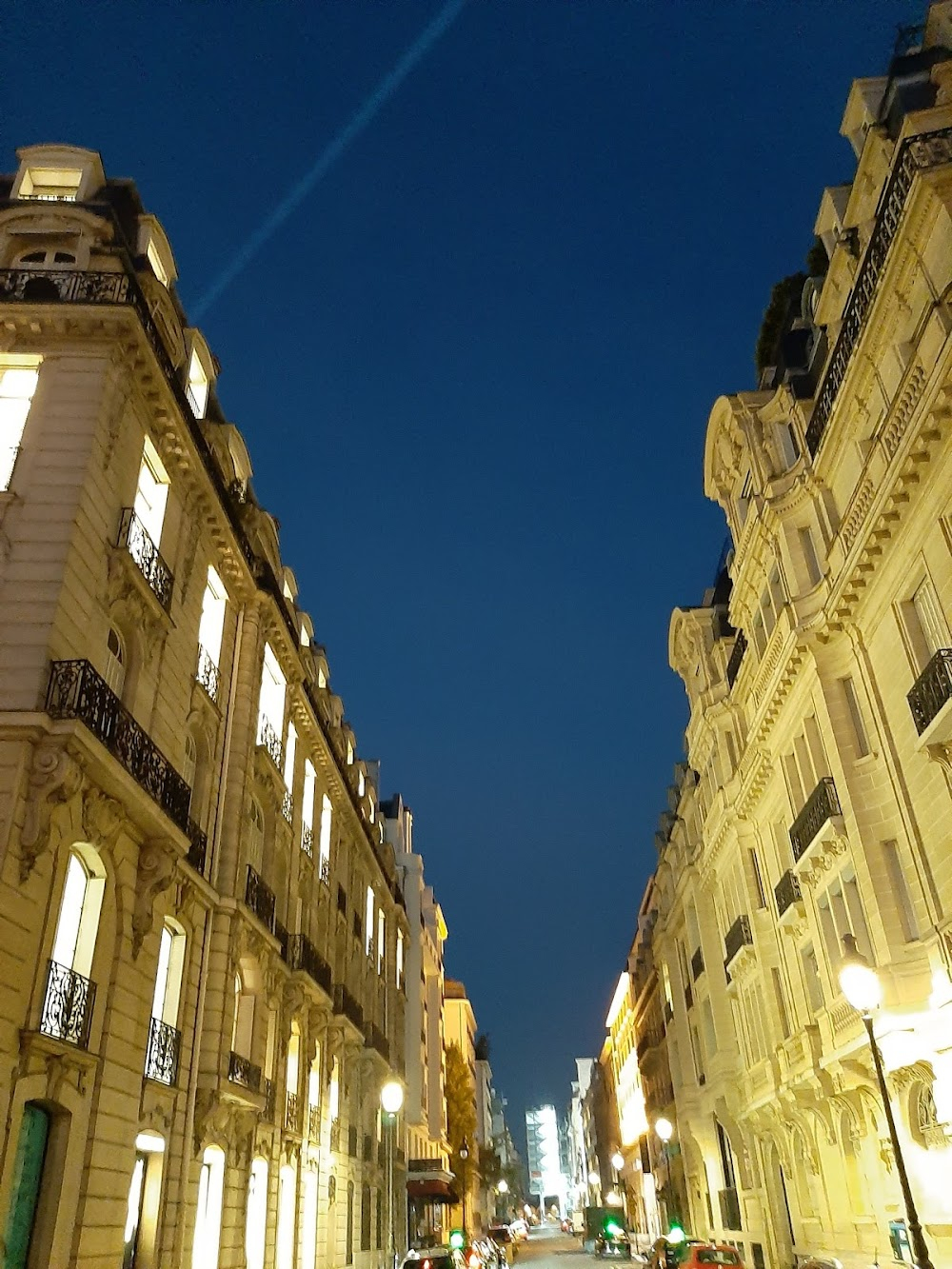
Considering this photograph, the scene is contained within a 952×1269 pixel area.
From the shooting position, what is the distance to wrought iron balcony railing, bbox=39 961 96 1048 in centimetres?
1391

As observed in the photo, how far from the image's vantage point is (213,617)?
953 inches

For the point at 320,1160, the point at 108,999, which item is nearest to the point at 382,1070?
the point at 320,1160

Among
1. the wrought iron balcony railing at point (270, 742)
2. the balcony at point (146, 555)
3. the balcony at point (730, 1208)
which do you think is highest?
the wrought iron balcony railing at point (270, 742)

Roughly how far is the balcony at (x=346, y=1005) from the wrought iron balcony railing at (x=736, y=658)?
17.5 m

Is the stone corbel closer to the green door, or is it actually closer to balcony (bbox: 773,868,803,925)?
the green door

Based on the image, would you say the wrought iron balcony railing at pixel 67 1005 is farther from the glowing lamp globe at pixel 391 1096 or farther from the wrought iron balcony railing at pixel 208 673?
the wrought iron balcony railing at pixel 208 673

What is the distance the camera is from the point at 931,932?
18969mm

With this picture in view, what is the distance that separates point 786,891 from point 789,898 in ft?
1.00

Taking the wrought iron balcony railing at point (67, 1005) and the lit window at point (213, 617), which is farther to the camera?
the lit window at point (213, 617)

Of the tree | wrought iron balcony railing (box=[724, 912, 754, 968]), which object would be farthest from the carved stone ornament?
the tree

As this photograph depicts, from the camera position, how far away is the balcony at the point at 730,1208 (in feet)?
128

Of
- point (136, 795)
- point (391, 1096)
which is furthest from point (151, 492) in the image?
point (391, 1096)

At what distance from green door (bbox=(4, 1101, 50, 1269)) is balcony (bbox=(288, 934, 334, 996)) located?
13.0 m

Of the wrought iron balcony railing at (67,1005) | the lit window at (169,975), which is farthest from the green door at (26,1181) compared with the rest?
the lit window at (169,975)
